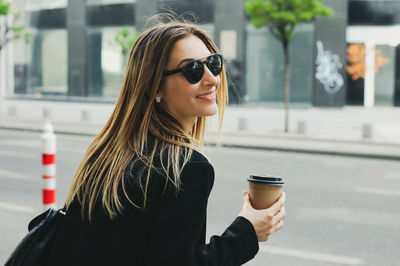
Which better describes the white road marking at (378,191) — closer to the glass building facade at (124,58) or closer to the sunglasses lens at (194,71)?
the sunglasses lens at (194,71)

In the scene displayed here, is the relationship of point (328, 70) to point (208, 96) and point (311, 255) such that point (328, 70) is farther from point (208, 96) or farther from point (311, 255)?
point (208, 96)

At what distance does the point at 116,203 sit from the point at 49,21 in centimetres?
3498

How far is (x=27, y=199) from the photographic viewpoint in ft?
25.6

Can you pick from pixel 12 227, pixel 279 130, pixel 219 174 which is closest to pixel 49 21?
pixel 279 130

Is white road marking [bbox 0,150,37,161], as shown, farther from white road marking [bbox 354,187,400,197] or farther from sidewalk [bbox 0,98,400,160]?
white road marking [bbox 354,187,400,197]

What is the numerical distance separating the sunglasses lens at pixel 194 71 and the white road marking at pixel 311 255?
3.69 metres

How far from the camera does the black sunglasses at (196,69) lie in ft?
6.63

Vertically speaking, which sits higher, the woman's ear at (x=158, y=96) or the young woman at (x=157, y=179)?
the woman's ear at (x=158, y=96)

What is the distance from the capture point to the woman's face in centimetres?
203

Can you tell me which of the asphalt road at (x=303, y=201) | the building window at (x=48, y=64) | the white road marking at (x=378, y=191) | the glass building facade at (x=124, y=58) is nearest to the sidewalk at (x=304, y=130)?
the asphalt road at (x=303, y=201)

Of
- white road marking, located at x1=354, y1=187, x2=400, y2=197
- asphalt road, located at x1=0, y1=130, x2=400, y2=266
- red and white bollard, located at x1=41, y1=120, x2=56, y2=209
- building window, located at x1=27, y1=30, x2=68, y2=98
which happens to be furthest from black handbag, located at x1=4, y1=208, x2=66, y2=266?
building window, located at x1=27, y1=30, x2=68, y2=98

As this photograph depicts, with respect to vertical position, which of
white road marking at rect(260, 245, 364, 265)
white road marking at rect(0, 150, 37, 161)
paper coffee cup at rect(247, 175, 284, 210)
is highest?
paper coffee cup at rect(247, 175, 284, 210)

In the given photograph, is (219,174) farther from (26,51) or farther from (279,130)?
(26,51)

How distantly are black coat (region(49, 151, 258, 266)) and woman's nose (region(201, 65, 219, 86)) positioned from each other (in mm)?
343
